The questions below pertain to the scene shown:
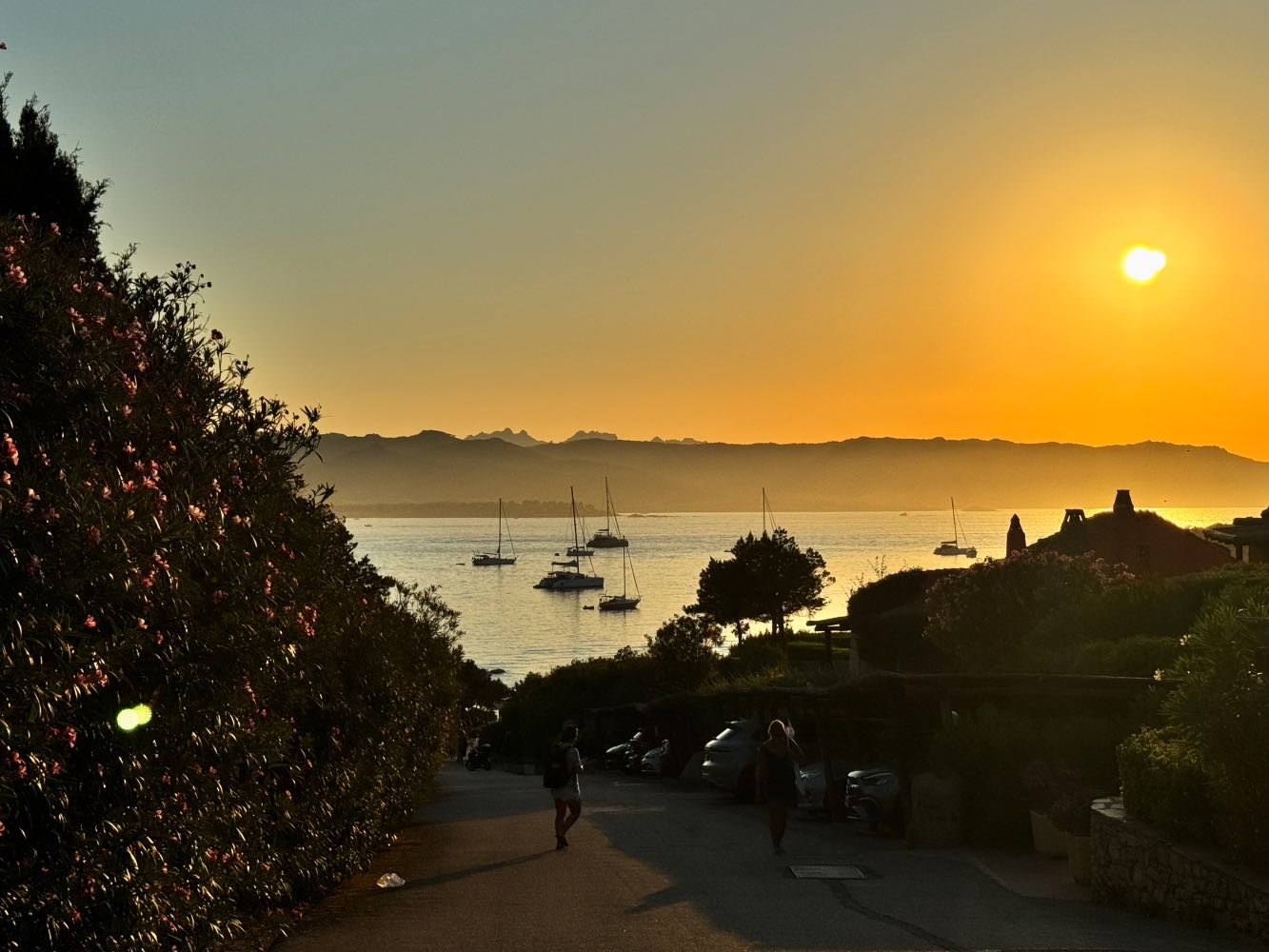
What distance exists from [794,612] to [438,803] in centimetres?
6471

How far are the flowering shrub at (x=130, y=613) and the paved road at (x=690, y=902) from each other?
2332 mm

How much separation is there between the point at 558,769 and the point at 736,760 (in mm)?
10249

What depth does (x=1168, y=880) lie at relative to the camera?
540 inches

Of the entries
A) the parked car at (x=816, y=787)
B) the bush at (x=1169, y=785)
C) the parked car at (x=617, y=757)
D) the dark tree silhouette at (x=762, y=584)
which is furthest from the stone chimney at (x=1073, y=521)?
the dark tree silhouette at (x=762, y=584)

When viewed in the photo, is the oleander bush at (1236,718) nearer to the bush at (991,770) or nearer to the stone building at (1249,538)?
the bush at (991,770)

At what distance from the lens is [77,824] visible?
8086 millimetres

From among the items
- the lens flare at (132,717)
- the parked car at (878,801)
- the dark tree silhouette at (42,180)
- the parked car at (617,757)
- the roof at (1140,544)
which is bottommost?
the parked car at (617,757)

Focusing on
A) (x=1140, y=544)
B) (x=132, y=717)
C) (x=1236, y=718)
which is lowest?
(x=1236, y=718)

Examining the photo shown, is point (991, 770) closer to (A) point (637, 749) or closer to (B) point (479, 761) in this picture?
(A) point (637, 749)

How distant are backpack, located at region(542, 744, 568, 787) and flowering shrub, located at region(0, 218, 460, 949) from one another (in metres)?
9.03

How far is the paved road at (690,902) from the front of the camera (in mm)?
12531

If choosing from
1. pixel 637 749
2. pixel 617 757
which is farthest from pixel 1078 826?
pixel 617 757

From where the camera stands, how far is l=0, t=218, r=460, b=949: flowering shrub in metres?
6.92

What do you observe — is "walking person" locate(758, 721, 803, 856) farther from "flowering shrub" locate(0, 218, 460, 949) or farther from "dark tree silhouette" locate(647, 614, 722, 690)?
"dark tree silhouette" locate(647, 614, 722, 690)
